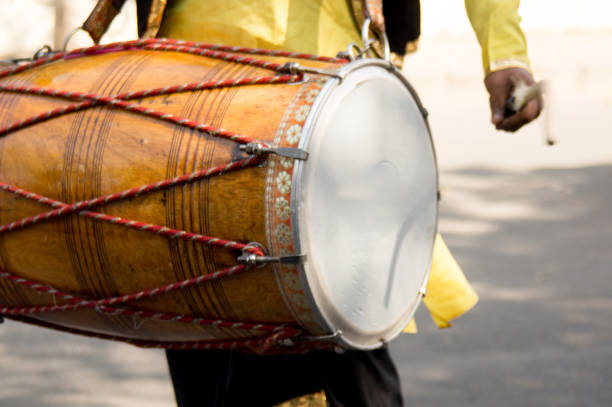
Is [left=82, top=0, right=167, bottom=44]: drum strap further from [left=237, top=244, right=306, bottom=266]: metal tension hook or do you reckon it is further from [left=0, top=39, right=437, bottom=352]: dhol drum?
[left=237, top=244, right=306, bottom=266]: metal tension hook

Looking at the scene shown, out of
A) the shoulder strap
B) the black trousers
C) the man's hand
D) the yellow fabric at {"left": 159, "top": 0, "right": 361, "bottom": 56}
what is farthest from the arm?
the shoulder strap

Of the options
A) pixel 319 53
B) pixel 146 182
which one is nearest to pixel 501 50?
pixel 319 53

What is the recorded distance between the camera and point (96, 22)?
1.79 m

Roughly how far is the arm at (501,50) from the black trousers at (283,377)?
0.54 m

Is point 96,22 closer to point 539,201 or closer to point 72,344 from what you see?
point 72,344

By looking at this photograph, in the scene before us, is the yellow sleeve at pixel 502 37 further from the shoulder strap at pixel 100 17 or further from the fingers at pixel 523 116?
the shoulder strap at pixel 100 17

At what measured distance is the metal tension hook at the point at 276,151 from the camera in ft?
4.44

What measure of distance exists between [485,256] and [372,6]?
2.67 m

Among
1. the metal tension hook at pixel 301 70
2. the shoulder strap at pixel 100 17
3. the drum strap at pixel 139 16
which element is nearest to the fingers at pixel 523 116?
the metal tension hook at pixel 301 70

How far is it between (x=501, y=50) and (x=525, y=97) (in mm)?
177

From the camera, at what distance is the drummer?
1597 millimetres

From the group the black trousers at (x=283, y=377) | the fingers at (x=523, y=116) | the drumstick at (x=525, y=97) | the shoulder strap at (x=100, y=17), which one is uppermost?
the shoulder strap at (x=100, y=17)

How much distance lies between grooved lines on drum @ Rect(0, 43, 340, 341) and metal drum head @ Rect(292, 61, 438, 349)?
7 cm

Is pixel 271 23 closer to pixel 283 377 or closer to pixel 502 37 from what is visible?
pixel 502 37
